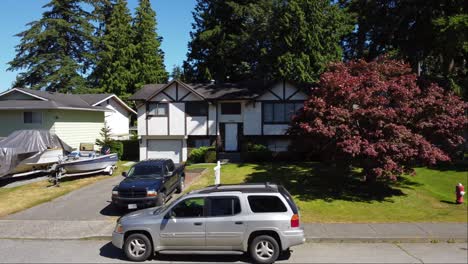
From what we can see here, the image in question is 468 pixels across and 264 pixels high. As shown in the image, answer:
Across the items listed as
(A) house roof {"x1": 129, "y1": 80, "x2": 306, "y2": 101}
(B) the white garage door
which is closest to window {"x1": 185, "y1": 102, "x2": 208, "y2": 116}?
(A) house roof {"x1": 129, "y1": 80, "x2": 306, "y2": 101}

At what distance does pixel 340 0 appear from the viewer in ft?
127

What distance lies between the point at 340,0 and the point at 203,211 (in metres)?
33.2

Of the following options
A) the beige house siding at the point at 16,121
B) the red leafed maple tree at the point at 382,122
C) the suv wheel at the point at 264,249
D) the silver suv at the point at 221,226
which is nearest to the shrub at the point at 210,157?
the beige house siding at the point at 16,121

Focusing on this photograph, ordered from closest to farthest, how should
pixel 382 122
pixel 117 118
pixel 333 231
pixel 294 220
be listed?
pixel 294 220 → pixel 333 231 → pixel 382 122 → pixel 117 118

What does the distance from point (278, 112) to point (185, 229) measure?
21.5 metres

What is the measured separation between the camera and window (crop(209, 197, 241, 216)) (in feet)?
33.8

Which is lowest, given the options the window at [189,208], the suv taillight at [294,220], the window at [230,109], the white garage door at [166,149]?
the suv taillight at [294,220]

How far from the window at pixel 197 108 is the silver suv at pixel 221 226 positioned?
21.9m

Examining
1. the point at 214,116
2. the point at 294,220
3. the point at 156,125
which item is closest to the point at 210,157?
the point at 214,116

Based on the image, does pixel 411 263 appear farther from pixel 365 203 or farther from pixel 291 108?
pixel 291 108

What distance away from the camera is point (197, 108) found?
3247 centimetres

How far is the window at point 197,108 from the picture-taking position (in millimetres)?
32406

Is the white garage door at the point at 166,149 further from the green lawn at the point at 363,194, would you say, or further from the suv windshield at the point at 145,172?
the suv windshield at the point at 145,172

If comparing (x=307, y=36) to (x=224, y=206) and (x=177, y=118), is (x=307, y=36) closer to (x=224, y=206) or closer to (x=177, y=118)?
(x=177, y=118)
